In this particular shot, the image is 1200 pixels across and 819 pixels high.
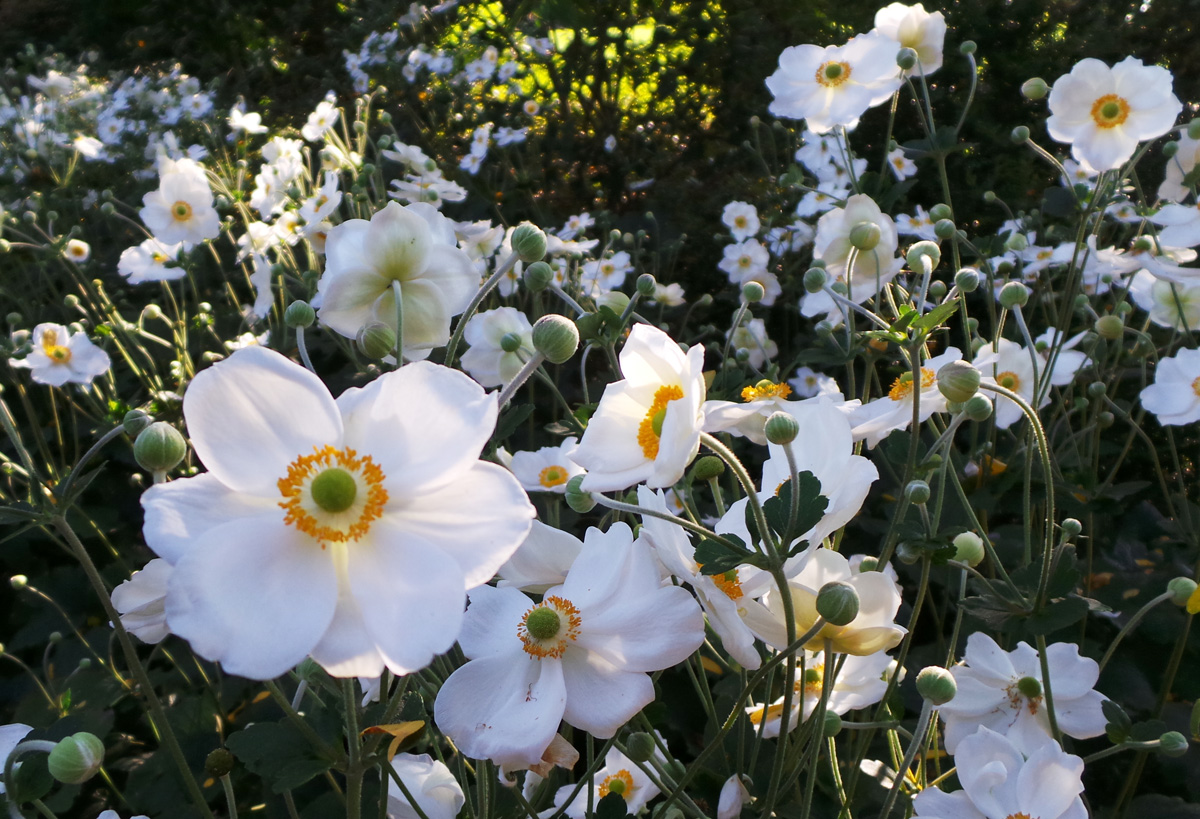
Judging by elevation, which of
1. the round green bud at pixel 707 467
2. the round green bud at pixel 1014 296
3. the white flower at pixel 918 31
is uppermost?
the white flower at pixel 918 31

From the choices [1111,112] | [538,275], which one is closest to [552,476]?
[538,275]

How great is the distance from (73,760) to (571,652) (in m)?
0.50

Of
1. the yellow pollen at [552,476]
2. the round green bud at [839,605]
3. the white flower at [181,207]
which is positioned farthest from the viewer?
the white flower at [181,207]

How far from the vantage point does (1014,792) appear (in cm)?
94

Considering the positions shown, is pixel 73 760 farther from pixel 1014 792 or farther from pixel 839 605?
pixel 1014 792

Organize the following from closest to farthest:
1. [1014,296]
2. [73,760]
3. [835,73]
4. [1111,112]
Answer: [73,760], [1014,296], [1111,112], [835,73]

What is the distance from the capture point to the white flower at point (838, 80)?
2.15 meters

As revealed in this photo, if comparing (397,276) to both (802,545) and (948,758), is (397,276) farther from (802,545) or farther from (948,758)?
(948,758)

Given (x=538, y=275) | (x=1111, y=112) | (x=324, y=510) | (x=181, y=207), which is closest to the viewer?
(x=324, y=510)

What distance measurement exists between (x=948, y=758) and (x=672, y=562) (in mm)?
1053

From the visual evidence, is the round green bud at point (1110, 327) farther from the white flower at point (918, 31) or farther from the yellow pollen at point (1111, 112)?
the white flower at point (918, 31)

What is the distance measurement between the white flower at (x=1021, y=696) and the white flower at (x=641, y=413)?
0.63 metres

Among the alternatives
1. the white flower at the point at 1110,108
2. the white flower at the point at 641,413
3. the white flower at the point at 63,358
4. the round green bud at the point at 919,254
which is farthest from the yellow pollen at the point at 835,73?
the white flower at the point at 63,358

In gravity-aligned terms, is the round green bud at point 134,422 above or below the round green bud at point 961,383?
below
